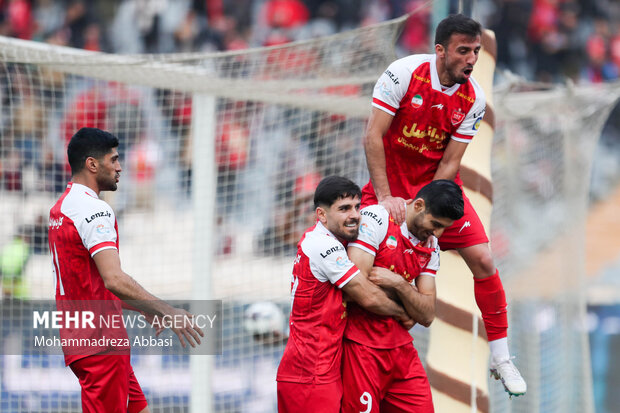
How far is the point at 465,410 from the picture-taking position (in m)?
5.45

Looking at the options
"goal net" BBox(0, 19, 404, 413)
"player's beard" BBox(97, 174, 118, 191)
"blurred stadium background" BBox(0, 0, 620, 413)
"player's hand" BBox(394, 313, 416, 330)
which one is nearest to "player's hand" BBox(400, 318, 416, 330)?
"player's hand" BBox(394, 313, 416, 330)

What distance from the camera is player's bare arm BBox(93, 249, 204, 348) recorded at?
4.20m

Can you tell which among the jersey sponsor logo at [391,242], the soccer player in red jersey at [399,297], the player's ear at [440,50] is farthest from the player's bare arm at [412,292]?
the player's ear at [440,50]

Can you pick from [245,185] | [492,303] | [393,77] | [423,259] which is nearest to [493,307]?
[492,303]

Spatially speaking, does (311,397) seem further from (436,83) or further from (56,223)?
(436,83)

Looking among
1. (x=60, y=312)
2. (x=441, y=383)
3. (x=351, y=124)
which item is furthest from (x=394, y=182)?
(x=351, y=124)

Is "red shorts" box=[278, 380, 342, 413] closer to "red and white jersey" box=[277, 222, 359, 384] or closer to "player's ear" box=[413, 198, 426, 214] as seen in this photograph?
"red and white jersey" box=[277, 222, 359, 384]

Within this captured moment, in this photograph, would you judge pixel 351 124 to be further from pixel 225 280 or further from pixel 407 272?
A: pixel 407 272

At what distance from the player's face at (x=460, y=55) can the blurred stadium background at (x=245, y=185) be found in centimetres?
127

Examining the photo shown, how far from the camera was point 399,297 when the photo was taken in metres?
4.35

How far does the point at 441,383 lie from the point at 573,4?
11.0m

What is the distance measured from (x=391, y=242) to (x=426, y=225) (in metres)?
0.20

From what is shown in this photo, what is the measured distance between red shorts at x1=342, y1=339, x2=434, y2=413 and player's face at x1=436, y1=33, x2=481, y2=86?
1405 mm

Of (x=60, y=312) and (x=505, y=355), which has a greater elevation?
(x=60, y=312)
